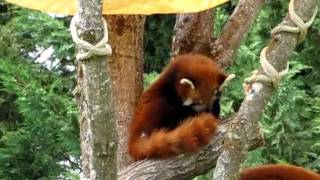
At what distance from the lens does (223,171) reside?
2.21m

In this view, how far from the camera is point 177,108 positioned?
9.17 feet

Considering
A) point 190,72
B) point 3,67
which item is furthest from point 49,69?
point 190,72

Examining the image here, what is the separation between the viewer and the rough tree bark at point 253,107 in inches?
85.9

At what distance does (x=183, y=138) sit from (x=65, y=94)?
2719mm

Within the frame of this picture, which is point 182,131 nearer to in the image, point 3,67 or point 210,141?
point 210,141

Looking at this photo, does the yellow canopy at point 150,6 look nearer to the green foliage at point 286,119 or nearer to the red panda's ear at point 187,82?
the red panda's ear at point 187,82

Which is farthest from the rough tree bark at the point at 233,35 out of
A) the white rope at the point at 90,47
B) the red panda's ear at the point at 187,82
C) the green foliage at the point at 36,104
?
the green foliage at the point at 36,104

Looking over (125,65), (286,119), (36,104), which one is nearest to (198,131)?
(125,65)

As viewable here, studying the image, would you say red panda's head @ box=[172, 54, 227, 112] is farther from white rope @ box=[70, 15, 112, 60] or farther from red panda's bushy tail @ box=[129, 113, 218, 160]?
white rope @ box=[70, 15, 112, 60]

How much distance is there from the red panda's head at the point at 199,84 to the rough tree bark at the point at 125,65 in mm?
310

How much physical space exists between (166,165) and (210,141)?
0.49 ft

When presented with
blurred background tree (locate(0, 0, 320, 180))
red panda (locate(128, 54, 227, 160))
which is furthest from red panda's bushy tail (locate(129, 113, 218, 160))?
blurred background tree (locate(0, 0, 320, 180))

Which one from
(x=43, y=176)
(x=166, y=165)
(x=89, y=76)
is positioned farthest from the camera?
(x=43, y=176)

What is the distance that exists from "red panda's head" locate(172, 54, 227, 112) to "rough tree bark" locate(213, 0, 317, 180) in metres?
0.52
